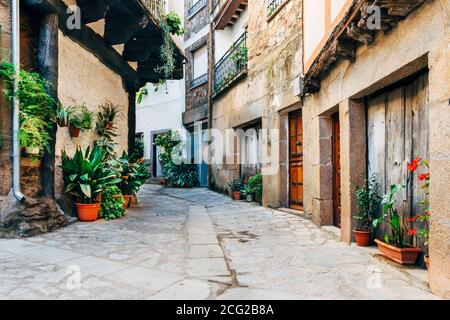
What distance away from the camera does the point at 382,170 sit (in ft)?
12.2

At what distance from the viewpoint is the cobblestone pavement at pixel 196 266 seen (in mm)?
2363

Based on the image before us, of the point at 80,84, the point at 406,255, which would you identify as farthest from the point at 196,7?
the point at 406,255

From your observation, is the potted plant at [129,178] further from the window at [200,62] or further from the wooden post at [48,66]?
the window at [200,62]

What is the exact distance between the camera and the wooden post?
14.9ft

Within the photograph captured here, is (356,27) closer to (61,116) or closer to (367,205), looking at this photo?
(367,205)

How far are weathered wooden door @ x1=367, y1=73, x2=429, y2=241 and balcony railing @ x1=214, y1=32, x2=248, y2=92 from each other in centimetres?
491

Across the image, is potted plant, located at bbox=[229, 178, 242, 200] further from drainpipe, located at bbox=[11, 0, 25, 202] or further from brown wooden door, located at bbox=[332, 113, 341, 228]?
drainpipe, located at bbox=[11, 0, 25, 202]

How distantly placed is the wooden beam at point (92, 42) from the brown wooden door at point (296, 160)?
3.55m

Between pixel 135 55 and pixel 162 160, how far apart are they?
6595mm

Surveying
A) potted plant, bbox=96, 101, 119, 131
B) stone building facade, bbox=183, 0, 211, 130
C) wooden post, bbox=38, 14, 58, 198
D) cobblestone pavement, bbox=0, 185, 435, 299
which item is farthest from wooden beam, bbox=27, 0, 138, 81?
stone building facade, bbox=183, 0, 211, 130

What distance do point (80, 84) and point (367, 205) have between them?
4549 millimetres

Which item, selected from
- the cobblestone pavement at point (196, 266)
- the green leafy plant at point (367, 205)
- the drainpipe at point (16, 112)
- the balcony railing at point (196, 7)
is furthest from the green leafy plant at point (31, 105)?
the balcony railing at point (196, 7)

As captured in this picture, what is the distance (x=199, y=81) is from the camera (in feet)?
41.1
